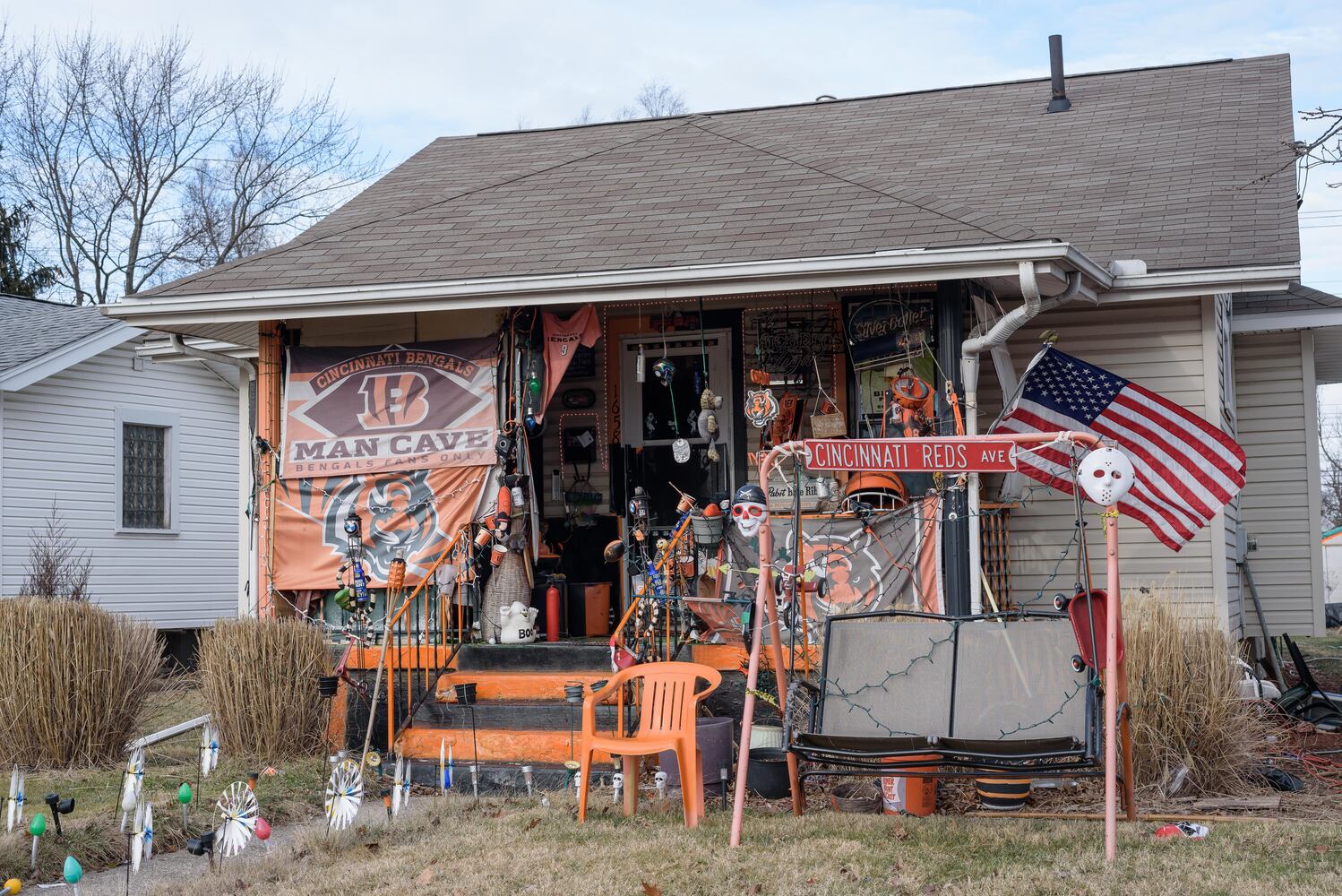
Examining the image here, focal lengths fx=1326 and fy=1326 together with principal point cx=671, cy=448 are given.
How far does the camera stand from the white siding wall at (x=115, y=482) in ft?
54.1

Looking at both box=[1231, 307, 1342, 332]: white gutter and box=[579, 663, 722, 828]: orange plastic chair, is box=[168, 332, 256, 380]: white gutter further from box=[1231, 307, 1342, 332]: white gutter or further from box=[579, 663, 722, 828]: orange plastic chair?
box=[1231, 307, 1342, 332]: white gutter

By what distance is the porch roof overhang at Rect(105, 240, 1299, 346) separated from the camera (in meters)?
8.55

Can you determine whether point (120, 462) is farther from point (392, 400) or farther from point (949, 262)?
point (949, 262)

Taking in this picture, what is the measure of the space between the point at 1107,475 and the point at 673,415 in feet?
18.2

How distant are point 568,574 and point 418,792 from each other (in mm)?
3257

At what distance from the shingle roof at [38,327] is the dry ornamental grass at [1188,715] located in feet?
42.5

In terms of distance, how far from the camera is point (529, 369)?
9875mm

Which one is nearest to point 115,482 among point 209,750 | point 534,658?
point 534,658

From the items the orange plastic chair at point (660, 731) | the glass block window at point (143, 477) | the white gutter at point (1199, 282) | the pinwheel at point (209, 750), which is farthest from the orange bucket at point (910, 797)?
the glass block window at point (143, 477)

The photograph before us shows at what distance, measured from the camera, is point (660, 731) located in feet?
23.9

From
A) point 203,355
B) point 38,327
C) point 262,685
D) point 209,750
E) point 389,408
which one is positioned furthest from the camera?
point 38,327

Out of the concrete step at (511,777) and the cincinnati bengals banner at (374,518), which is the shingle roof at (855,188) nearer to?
the cincinnati bengals banner at (374,518)

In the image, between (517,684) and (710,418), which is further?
(710,418)

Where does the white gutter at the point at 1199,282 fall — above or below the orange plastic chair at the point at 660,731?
above
